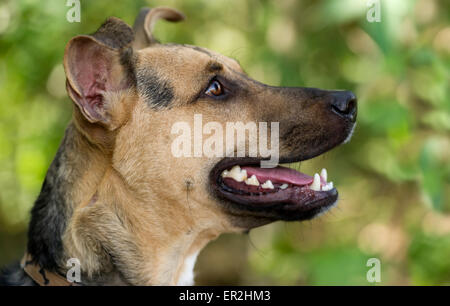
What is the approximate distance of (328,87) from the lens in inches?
262

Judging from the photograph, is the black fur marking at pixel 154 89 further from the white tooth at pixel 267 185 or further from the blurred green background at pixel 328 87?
the blurred green background at pixel 328 87

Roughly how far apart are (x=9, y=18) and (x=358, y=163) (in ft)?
16.2

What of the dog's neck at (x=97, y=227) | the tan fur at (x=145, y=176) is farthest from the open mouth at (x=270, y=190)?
the dog's neck at (x=97, y=227)

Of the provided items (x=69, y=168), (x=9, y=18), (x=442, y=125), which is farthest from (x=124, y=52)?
(x=442, y=125)

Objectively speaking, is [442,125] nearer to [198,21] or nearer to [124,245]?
[124,245]

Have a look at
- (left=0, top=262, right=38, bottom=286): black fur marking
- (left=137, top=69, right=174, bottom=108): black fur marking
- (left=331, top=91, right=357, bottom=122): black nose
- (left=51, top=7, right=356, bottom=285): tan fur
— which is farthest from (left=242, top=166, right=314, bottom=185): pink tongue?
(left=0, top=262, right=38, bottom=286): black fur marking

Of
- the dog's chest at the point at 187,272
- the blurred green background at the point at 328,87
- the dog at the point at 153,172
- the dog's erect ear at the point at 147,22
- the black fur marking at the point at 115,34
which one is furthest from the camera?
the blurred green background at the point at 328,87

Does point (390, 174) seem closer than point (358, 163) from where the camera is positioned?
Yes

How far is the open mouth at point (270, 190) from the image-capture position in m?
3.18

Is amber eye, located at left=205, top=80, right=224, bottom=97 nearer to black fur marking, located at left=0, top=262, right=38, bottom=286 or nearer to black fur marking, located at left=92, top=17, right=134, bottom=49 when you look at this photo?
black fur marking, located at left=92, top=17, right=134, bottom=49

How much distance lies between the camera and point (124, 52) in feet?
10.7

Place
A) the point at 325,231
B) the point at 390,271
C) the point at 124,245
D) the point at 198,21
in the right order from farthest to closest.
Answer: the point at 325,231 < the point at 198,21 < the point at 390,271 < the point at 124,245

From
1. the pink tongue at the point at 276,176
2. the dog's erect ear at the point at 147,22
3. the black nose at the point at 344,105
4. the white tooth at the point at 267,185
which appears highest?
the dog's erect ear at the point at 147,22

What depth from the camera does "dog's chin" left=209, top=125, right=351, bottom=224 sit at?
10.4 feet
